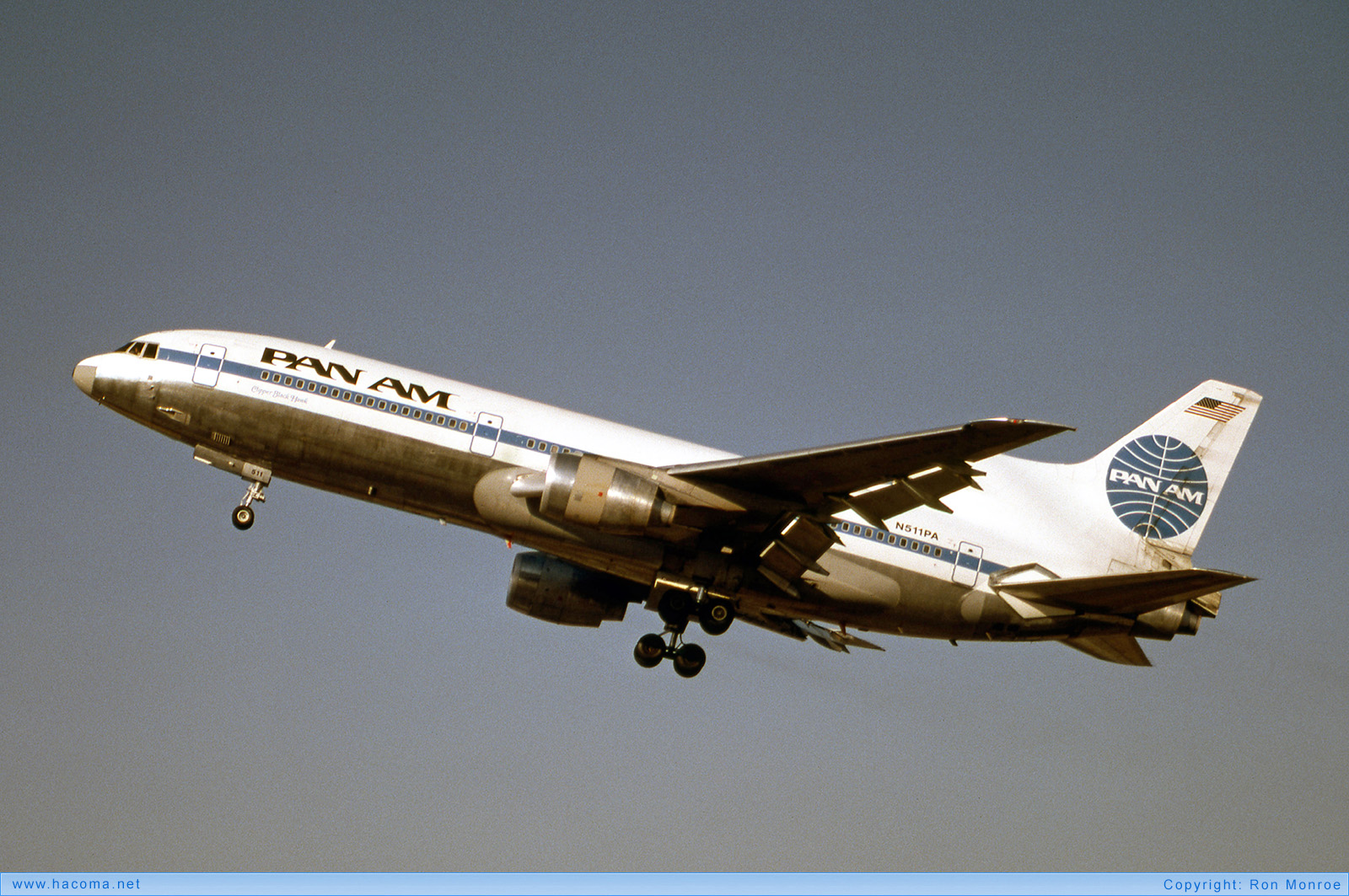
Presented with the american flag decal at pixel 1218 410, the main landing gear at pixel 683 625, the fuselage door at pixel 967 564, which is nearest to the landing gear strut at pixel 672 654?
the main landing gear at pixel 683 625

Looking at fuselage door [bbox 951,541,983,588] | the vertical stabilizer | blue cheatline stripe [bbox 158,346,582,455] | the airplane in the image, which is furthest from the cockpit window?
the vertical stabilizer

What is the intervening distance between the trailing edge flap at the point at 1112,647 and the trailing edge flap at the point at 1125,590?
1.25 meters

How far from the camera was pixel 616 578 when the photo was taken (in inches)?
1217

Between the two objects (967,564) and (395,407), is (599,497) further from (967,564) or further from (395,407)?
(967,564)

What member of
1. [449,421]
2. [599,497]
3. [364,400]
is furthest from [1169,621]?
[364,400]

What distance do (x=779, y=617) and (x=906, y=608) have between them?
5.29 m

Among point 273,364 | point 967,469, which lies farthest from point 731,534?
point 273,364

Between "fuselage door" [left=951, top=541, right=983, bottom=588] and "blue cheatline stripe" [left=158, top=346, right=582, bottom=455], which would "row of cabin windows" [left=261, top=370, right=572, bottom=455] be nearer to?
"blue cheatline stripe" [left=158, top=346, right=582, bottom=455]

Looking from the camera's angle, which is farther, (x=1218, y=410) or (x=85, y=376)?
(x=1218, y=410)

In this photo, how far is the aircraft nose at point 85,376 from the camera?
28.5 metres

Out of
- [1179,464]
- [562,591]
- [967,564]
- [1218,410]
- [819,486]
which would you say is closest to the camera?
[819,486]

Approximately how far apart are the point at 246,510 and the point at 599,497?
345 inches

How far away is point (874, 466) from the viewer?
23906mm

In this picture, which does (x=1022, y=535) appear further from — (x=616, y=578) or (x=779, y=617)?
(x=616, y=578)
